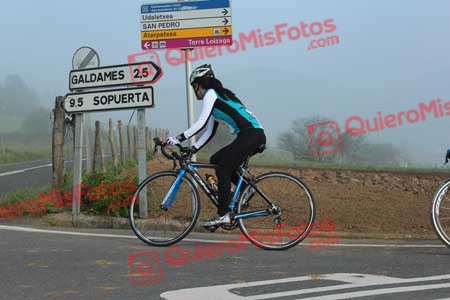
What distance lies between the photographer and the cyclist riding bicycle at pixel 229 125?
18.6 feet

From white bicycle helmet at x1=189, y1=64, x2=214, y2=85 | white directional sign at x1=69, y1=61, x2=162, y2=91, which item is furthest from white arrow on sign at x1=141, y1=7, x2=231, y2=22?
white bicycle helmet at x1=189, y1=64, x2=214, y2=85

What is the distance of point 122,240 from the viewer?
20.7 feet

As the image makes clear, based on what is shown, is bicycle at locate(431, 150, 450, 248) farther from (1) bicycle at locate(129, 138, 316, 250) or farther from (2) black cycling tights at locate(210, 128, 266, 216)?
(2) black cycling tights at locate(210, 128, 266, 216)

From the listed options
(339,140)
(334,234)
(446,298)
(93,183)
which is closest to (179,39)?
(93,183)

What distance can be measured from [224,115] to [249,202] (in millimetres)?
950

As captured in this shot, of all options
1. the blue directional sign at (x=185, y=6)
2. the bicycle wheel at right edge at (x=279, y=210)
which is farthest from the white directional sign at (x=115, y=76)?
the bicycle wheel at right edge at (x=279, y=210)

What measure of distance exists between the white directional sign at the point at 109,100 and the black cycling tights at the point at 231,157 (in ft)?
7.46

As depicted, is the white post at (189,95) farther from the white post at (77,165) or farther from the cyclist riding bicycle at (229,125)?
the cyclist riding bicycle at (229,125)

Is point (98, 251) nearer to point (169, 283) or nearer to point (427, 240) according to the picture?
point (169, 283)

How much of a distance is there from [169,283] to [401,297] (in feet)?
5.65

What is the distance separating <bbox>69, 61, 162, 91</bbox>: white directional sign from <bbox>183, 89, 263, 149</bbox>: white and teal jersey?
→ 211cm

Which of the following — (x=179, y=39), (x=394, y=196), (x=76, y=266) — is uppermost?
(x=179, y=39)

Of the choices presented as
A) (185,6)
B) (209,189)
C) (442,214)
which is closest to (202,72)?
(209,189)

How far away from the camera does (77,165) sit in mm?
8125
